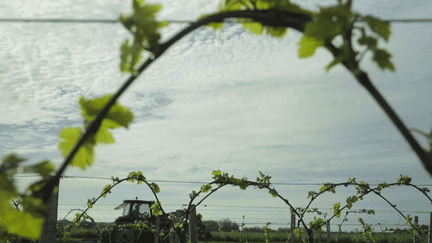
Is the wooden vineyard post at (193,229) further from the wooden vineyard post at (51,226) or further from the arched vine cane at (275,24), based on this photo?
the arched vine cane at (275,24)

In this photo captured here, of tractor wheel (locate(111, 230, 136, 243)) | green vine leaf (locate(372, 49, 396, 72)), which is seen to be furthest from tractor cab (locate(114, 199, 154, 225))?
green vine leaf (locate(372, 49, 396, 72))

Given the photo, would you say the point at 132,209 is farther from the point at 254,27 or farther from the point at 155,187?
the point at 254,27

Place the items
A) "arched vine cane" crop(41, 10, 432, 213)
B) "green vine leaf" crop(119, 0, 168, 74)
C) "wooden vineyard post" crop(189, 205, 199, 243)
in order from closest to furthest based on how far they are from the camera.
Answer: "arched vine cane" crop(41, 10, 432, 213) < "green vine leaf" crop(119, 0, 168, 74) < "wooden vineyard post" crop(189, 205, 199, 243)

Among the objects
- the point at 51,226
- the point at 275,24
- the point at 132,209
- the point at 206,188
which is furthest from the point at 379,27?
the point at 132,209

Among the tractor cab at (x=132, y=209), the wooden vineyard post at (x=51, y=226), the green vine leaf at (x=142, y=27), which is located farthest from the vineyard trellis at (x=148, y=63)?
the tractor cab at (x=132, y=209)

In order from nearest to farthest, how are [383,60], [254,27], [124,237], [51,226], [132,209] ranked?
1. [383,60]
2. [254,27]
3. [51,226]
4. [124,237]
5. [132,209]

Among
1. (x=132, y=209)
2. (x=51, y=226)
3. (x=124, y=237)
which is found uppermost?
(x=132, y=209)

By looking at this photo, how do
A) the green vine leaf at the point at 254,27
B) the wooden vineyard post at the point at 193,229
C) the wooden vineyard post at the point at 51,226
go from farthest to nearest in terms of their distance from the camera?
the wooden vineyard post at the point at 193,229
the wooden vineyard post at the point at 51,226
the green vine leaf at the point at 254,27

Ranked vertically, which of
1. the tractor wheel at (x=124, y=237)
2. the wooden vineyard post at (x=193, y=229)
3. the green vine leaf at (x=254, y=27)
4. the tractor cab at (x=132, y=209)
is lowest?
the tractor wheel at (x=124, y=237)

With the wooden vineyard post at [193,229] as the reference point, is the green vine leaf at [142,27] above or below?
above

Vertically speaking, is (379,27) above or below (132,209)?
above

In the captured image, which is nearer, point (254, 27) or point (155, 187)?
point (254, 27)

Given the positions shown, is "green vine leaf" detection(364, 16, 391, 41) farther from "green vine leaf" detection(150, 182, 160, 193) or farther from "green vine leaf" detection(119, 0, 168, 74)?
"green vine leaf" detection(150, 182, 160, 193)

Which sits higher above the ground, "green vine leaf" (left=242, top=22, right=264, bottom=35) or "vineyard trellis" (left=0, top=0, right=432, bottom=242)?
"green vine leaf" (left=242, top=22, right=264, bottom=35)
